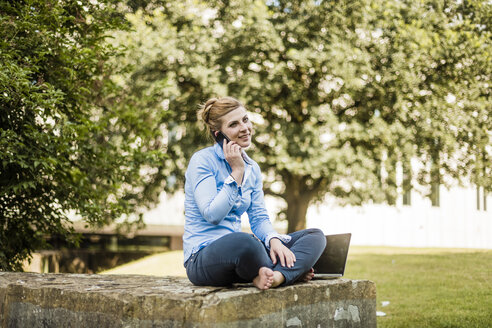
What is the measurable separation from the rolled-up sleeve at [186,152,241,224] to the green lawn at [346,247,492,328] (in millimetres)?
3992

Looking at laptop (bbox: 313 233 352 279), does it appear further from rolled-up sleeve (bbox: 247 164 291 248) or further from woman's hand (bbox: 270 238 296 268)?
woman's hand (bbox: 270 238 296 268)

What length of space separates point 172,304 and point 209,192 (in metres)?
0.76

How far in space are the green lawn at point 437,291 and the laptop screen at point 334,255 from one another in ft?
9.37

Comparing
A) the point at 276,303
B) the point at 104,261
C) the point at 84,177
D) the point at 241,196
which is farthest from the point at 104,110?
the point at 104,261

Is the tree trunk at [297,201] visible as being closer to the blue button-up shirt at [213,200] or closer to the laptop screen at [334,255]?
the laptop screen at [334,255]

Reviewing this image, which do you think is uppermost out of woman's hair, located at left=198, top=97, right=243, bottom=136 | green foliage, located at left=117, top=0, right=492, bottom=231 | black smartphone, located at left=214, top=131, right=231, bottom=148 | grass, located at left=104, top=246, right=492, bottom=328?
green foliage, located at left=117, top=0, right=492, bottom=231

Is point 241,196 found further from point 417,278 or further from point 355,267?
point 355,267

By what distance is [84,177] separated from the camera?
293 inches

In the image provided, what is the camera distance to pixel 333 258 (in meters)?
4.27

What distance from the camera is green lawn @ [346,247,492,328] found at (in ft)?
22.2

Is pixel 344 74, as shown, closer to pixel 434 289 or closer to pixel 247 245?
pixel 434 289

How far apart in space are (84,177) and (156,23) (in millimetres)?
8501

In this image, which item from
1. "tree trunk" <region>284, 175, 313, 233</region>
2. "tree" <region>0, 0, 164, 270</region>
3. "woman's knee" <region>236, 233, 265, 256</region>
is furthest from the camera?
"tree trunk" <region>284, 175, 313, 233</region>

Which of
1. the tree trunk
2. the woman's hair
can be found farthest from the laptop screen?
the tree trunk
